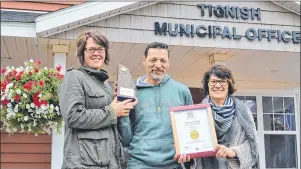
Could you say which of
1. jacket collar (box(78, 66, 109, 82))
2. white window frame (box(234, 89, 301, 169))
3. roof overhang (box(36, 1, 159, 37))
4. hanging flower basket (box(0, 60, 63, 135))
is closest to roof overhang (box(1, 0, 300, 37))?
roof overhang (box(36, 1, 159, 37))

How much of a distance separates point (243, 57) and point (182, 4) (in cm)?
124

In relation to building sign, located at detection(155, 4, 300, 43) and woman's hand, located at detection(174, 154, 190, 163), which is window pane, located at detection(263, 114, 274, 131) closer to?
building sign, located at detection(155, 4, 300, 43)

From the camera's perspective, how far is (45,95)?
3.99 metres

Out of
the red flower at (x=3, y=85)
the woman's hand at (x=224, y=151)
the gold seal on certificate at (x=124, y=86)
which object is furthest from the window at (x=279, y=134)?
the gold seal on certificate at (x=124, y=86)

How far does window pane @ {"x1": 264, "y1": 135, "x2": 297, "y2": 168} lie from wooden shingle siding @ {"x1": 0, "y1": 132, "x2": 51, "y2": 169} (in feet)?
13.6

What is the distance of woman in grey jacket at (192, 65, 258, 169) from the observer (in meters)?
2.47

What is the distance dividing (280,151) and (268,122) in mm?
617

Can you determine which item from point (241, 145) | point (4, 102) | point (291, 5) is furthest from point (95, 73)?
point (291, 5)

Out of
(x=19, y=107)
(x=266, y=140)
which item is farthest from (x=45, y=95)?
(x=266, y=140)

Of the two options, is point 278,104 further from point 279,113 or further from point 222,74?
point 222,74

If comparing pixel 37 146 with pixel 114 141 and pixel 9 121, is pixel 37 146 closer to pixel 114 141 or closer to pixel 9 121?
pixel 9 121

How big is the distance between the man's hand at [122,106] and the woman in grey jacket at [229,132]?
587mm

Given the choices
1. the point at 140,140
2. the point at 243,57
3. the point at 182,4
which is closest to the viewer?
the point at 140,140

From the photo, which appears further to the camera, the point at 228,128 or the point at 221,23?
the point at 221,23
